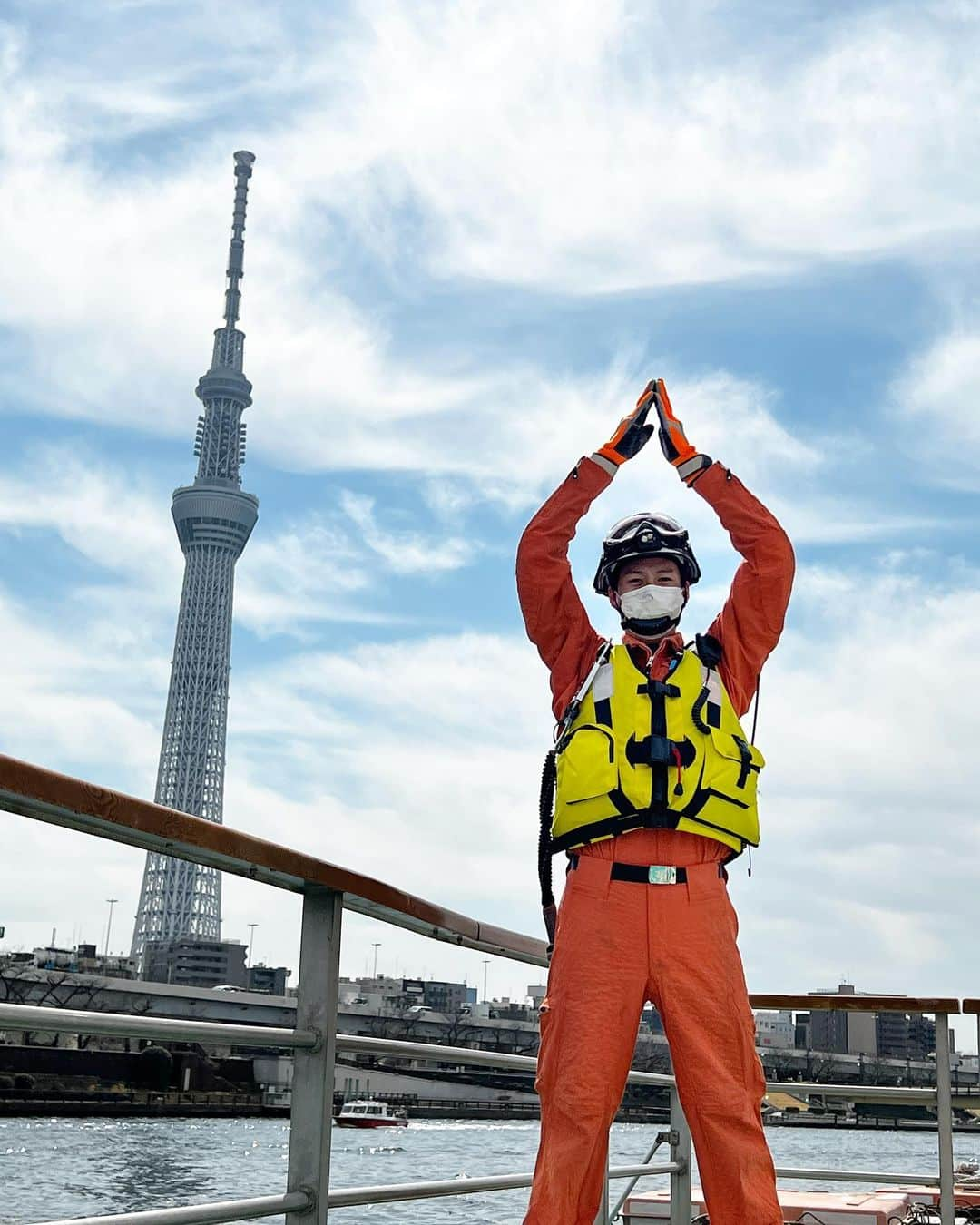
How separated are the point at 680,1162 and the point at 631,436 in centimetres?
210

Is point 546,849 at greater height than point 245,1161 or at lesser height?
greater

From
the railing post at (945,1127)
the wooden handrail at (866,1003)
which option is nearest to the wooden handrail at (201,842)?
the wooden handrail at (866,1003)

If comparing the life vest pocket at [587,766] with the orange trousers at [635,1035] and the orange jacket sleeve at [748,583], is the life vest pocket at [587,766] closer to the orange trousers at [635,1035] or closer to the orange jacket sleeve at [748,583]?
the orange trousers at [635,1035]

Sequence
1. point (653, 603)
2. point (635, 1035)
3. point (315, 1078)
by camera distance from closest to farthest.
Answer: point (315, 1078) → point (635, 1035) → point (653, 603)

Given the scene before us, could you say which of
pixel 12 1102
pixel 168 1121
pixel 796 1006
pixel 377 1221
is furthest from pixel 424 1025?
pixel 796 1006

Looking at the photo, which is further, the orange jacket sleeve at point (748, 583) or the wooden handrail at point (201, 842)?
the orange jacket sleeve at point (748, 583)

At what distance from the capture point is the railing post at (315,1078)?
2184mm

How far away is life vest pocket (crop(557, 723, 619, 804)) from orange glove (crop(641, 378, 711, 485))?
67 cm

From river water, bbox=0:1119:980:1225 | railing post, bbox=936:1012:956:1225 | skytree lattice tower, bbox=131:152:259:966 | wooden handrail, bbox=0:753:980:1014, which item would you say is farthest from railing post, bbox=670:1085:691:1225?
skytree lattice tower, bbox=131:152:259:966

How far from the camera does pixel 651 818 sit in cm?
270

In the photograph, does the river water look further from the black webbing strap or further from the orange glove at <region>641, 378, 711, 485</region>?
the orange glove at <region>641, 378, 711, 485</region>

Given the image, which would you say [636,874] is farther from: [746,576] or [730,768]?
[746,576]

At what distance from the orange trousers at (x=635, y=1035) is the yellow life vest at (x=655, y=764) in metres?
0.11

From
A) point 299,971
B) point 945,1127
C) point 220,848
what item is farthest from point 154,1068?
point 220,848
